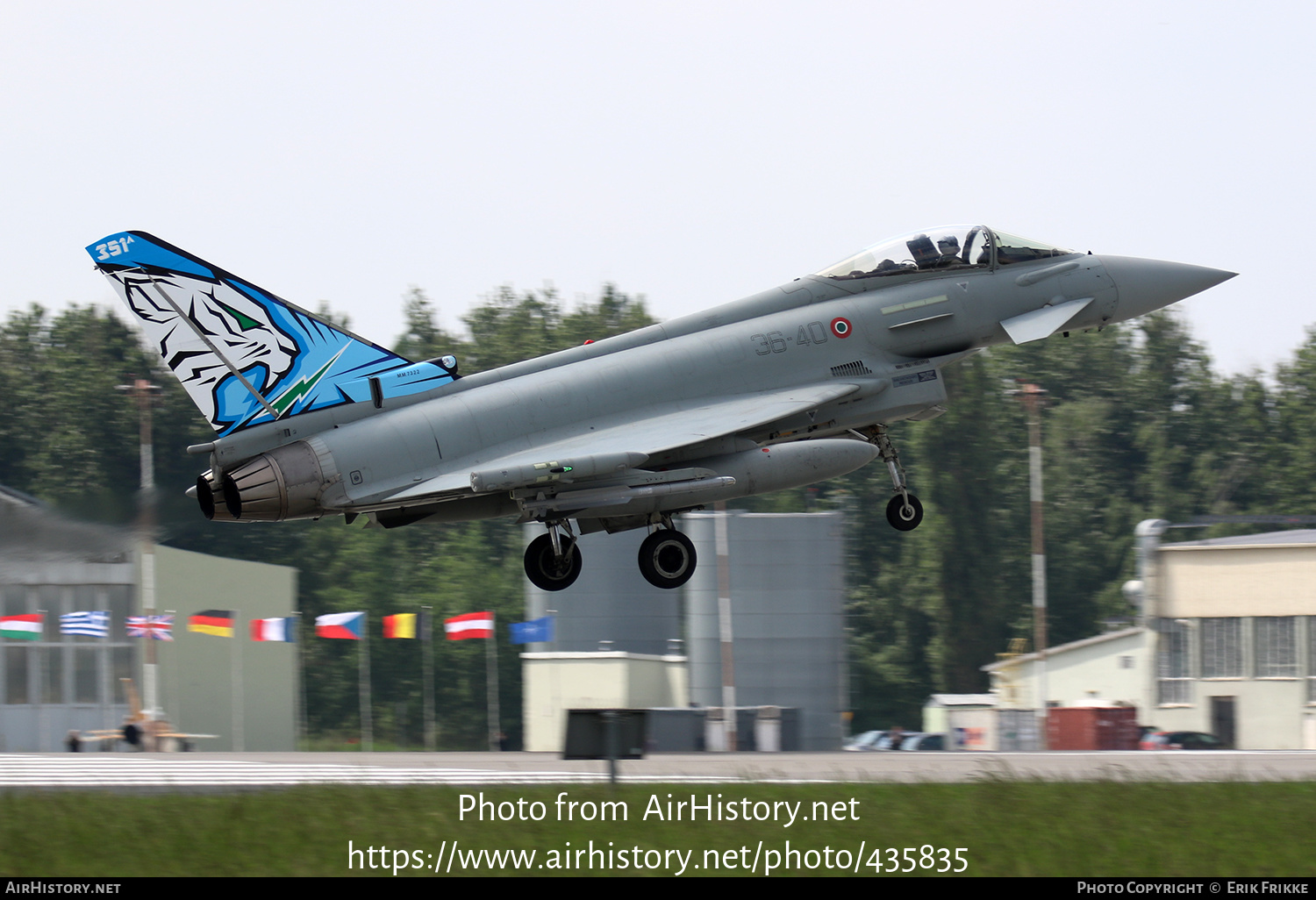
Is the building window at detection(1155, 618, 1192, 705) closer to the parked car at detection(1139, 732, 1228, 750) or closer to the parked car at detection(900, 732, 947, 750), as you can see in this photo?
the parked car at detection(1139, 732, 1228, 750)

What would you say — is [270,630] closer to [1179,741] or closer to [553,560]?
[1179,741]

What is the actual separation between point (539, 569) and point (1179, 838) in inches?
322

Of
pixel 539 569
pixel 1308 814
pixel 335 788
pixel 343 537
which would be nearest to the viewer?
pixel 1308 814

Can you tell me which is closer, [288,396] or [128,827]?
[128,827]

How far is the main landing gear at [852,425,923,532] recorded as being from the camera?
20.7 m

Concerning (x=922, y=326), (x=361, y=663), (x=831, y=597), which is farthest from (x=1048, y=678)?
(x=922, y=326)

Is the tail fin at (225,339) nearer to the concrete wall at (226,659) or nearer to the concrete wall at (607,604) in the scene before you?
the concrete wall at (607,604)

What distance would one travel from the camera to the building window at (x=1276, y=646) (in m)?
48.4

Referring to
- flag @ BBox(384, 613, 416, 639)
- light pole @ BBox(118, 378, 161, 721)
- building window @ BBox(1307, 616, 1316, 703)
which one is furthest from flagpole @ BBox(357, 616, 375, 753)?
building window @ BBox(1307, 616, 1316, 703)

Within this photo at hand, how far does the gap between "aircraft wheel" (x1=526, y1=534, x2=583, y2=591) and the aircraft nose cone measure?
8.32 metres

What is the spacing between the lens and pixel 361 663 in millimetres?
83125

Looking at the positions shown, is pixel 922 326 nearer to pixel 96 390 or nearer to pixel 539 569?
pixel 539 569

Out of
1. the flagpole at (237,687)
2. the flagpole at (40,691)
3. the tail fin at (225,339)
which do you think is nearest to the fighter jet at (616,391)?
the tail fin at (225,339)

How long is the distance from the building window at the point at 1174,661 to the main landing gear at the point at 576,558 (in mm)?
34611
